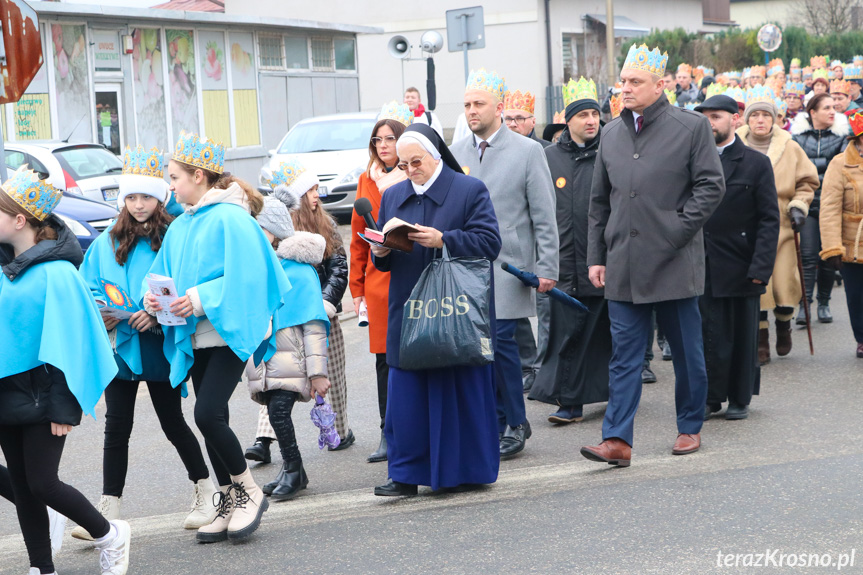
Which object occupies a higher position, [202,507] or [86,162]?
[86,162]

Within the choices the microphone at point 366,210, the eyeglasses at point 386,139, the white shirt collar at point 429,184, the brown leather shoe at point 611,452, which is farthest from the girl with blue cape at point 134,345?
the brown leather shoe at point 611,452

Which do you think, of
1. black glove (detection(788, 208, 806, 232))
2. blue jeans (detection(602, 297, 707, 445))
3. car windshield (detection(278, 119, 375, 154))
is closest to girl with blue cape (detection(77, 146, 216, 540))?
blue jeans (detection(602, 297, 707, 445))

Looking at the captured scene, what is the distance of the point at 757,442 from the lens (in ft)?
21.8

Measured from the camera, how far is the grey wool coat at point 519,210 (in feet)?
22.4

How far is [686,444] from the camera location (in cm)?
647

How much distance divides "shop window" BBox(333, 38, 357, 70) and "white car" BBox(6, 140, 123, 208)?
13940 millimetres

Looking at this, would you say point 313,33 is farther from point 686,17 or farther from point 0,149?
point 686,17

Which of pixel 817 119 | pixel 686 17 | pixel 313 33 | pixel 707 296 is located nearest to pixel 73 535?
pixel 707 296

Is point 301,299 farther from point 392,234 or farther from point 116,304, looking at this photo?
point 116,304

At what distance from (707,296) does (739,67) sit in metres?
36.4

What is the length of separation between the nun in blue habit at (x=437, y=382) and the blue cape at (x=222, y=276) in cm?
85

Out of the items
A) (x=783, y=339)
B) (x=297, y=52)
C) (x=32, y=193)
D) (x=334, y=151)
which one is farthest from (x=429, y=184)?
(x=297, y=52)

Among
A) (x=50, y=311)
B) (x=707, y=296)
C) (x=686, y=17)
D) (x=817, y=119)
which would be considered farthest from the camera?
(x=686, y=17)

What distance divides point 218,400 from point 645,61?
2.99 m
